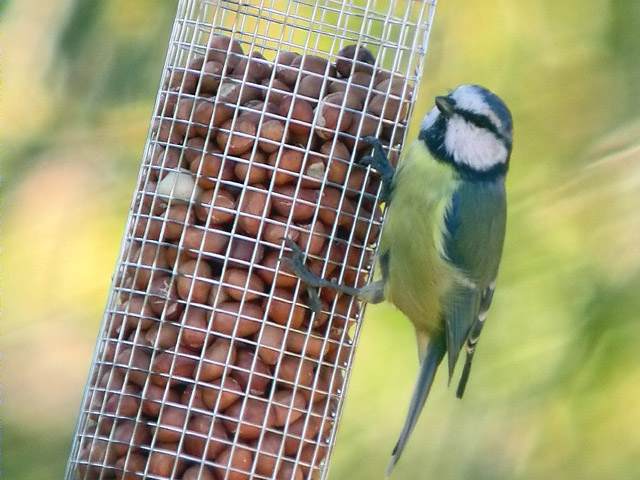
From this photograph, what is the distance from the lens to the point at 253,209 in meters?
3.50

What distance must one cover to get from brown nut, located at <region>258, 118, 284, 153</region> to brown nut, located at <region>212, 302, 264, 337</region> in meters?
0.51

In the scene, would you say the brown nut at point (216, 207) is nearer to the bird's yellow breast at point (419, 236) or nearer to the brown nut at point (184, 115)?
the brown nut at point (184, 115)

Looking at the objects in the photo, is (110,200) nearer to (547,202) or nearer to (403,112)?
(403,112)

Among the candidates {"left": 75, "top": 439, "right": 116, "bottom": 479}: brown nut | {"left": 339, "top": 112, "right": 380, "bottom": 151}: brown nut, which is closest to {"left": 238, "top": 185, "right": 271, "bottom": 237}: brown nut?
{"left": 339, "top": 112, "right": 380, "bottom": 151}: brown nut

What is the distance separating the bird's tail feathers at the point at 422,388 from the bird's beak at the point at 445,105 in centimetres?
81

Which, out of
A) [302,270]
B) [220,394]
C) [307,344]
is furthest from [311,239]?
[220,394]

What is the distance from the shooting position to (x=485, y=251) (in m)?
3.87

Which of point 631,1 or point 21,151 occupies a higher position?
point 631,1

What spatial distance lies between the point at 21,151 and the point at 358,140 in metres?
1.68

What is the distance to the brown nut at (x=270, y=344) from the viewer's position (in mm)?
3443

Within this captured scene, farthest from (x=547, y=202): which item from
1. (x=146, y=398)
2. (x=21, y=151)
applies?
(x=21, y=151)

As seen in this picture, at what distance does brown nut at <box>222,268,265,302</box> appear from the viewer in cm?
345

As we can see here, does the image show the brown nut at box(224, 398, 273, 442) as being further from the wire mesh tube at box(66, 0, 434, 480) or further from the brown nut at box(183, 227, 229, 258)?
the brown nut at box(183, 227, 229, 258)

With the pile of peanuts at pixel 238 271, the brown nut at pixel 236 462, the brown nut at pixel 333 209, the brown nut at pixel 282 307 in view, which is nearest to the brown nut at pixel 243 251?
the pile of peanuts at pixel 238 271
